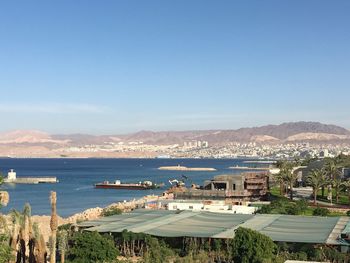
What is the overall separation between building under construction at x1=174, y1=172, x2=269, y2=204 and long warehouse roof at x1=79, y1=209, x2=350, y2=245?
23.6m

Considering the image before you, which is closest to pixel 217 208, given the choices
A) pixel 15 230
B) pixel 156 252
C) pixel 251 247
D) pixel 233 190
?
pixel 233 190

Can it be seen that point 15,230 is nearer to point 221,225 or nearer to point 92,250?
point 92,250

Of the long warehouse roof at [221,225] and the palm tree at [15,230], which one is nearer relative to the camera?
the palm tree at [15,230]

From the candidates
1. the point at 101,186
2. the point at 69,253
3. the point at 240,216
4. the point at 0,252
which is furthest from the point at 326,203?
the point at 101,186

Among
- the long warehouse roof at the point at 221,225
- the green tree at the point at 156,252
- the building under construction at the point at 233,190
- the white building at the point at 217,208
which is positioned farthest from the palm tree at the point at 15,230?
the building under construction at the point at 233,190

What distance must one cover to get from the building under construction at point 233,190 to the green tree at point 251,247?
39851 millimetres

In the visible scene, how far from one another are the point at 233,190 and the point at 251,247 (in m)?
42.8

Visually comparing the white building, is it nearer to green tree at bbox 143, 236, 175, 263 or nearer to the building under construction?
the building under construction

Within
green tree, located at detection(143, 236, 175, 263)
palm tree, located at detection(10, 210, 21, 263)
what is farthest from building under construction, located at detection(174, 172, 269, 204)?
palm tree, located at detection(10, 210, 21, 263)

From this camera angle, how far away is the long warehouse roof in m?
32.6

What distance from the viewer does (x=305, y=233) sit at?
33406 millimetres

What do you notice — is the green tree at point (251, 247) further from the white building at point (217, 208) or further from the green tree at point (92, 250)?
the white building at point (217, 208)

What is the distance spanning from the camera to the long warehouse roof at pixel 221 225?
3256cm

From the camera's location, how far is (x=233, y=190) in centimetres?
6875
